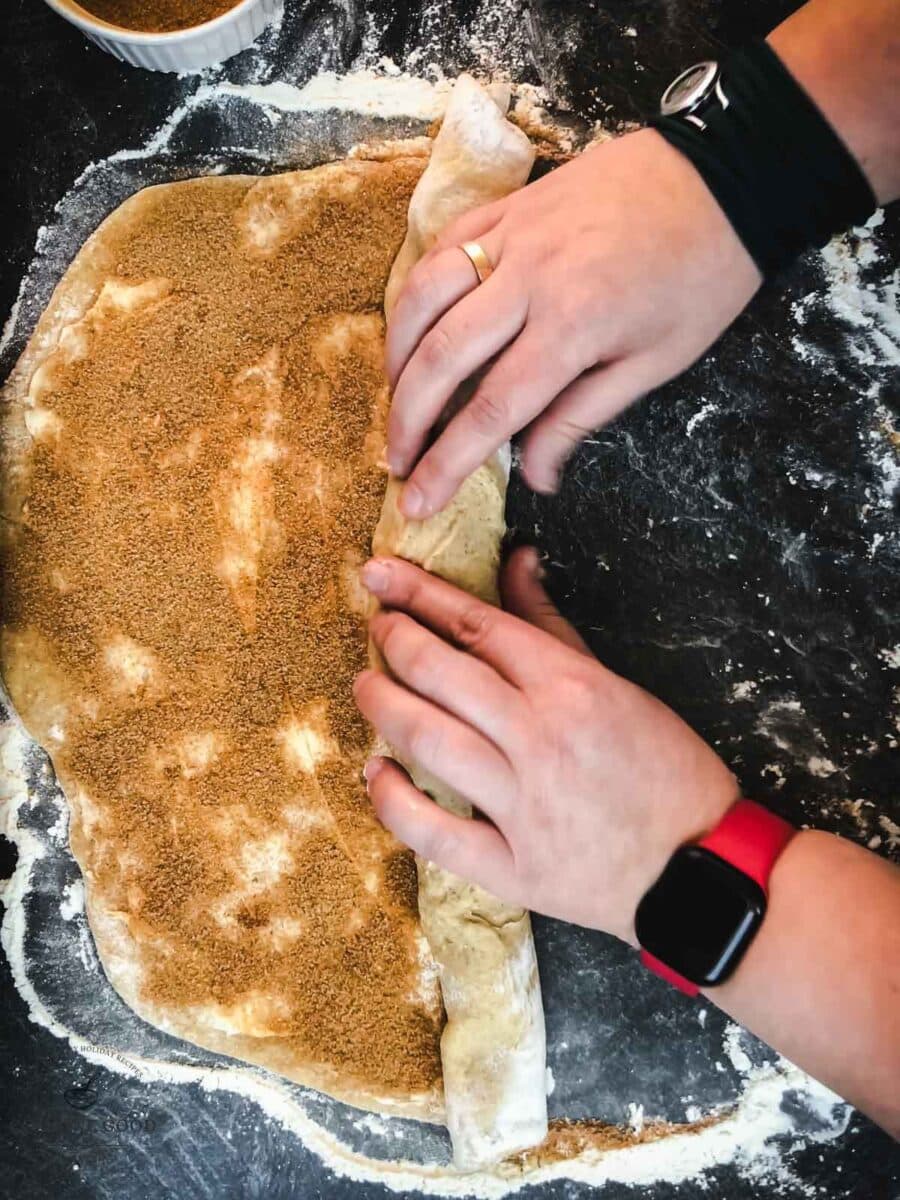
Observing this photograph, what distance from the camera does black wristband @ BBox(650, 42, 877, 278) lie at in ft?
3.29

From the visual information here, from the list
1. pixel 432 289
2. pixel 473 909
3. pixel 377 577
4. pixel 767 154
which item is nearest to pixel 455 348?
pixel 432 289

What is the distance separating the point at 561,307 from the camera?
98 cm

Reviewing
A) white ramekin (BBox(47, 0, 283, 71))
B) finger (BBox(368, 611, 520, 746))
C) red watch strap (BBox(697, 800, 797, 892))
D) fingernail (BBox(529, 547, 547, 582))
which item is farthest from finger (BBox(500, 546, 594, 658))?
white ramekin (BBox(47, 0, 283, 71))

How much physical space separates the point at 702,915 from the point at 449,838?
257 millimetres

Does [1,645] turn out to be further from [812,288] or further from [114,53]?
[812,288]

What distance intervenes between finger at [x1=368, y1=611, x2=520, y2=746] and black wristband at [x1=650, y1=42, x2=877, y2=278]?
52cm

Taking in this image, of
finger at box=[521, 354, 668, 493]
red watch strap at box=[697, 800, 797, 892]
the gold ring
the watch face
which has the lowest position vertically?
red watch strap at box=[697, 800, 797, 892]

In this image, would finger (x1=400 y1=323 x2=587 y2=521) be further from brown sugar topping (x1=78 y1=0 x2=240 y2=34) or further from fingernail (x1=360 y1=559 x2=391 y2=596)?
brown sugar topping (x1=78 y1=0 x2=240 y2=34)

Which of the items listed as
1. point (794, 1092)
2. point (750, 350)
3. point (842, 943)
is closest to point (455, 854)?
point (842, 943)

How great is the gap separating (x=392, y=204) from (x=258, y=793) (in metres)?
0.71

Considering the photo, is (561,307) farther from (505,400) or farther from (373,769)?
(373,769)

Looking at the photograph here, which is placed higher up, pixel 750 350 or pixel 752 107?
pixel 752 107

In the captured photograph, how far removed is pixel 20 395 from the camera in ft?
4.00

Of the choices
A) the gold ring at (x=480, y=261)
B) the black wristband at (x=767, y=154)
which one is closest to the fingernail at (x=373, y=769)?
the gold ring at (x=480, y=261)
